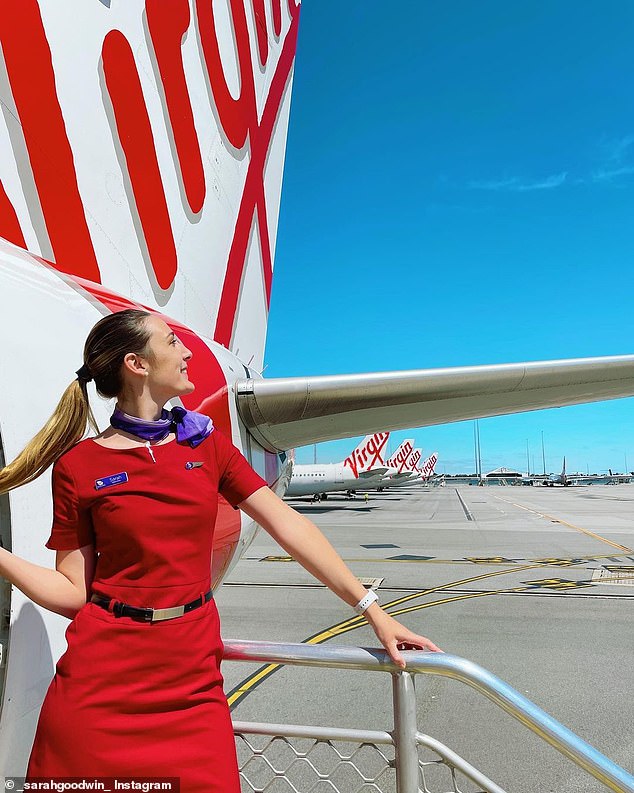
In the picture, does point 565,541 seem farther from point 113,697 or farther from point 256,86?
point 113,697

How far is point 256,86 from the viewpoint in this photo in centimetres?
626

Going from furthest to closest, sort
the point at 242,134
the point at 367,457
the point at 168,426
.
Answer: the point at 367,457 → the point at 242,134 → the point at 168,426

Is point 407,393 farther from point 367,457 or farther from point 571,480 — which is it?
point 571,480

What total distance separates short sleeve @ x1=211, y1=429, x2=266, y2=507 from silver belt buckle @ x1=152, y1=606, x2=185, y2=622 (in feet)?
A: 1.26

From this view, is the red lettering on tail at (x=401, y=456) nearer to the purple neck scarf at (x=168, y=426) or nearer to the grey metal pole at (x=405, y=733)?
the grey metal pole at (x=405, y=733)

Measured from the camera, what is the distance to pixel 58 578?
1541 mm

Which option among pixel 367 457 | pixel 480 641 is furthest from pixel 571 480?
pixel 480 641

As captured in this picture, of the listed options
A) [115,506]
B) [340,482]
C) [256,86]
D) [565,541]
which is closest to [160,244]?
[256,86]

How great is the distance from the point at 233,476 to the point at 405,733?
1170mm

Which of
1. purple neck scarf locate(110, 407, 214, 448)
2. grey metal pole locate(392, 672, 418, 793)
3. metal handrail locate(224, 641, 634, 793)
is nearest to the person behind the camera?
purple neck scarf locate(110, 407, 214, 448)

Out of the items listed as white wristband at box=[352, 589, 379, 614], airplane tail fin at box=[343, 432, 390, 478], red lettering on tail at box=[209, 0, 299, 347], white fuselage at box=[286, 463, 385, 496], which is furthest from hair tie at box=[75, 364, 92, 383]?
airplane tail fin at box=[343, 432, 390, 478]

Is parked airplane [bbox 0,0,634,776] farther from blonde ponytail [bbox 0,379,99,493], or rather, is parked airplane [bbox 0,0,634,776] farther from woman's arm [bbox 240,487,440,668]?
woman's arm [bbox 240,487,440,668]

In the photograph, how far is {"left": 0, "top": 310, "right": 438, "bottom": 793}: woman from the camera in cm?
143

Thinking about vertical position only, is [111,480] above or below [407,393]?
below
